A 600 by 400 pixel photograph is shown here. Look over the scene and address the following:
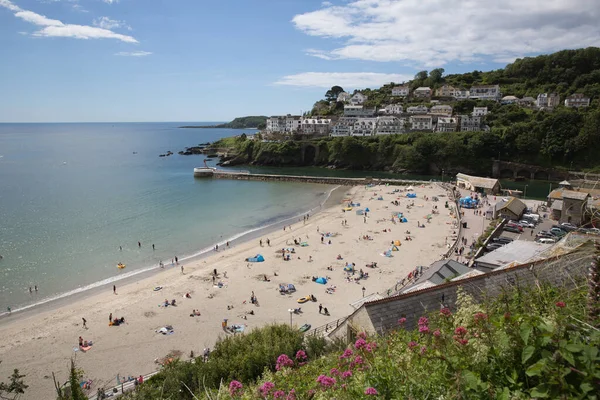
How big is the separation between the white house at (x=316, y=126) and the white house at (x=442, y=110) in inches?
1012

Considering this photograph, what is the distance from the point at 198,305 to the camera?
21.4 metres

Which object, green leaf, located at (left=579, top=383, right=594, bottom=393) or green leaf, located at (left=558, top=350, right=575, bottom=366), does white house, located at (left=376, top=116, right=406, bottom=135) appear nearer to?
green leaf, located at (left=558, top=350, right=575, bottom=366)

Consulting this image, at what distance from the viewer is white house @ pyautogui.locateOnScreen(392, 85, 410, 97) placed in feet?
356

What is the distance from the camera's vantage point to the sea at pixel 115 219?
26.6 metres

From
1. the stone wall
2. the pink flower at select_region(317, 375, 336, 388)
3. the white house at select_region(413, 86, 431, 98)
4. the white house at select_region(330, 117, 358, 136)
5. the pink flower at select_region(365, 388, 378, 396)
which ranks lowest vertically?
the stone wall

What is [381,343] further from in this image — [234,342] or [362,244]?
[362,244]

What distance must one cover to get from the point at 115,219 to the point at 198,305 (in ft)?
79.1

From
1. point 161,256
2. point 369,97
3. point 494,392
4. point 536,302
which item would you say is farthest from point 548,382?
point 369,97

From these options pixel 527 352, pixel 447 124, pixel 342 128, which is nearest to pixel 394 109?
pixel 342 128

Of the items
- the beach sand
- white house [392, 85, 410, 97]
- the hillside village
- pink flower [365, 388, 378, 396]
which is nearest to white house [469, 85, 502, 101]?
the hillside village

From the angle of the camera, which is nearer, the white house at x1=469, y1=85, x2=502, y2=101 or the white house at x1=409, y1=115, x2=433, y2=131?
the white house at x1=409, y1=115, x2=433, y2=131

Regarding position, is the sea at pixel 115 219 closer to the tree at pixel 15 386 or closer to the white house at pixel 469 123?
the tree at pixel 15 386

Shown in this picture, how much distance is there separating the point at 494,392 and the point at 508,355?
458 mm

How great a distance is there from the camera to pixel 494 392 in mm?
3615
